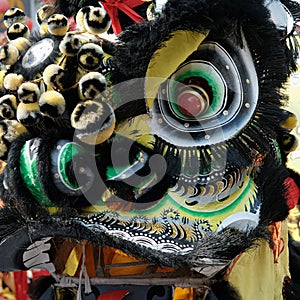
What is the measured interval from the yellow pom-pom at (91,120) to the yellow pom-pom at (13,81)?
0.42 feet

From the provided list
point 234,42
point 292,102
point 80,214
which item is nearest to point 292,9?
point 292,102

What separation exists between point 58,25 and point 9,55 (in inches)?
4.0

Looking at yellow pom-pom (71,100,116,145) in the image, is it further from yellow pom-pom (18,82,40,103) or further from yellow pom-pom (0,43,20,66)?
yellow pom-pom (0,43,20,66)

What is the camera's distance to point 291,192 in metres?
1.35

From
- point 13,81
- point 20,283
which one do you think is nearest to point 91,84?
point 13,81

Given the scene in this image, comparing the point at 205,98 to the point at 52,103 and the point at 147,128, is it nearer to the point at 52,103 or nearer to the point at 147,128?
the point at 147,128

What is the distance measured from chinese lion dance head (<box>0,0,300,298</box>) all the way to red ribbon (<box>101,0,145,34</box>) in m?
0.04

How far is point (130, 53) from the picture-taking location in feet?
3.56

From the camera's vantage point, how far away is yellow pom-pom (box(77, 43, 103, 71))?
1061 millimetres

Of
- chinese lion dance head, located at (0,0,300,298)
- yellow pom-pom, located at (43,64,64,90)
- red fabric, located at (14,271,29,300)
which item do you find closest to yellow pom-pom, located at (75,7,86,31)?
chinese lion dance head, located at (0,0,300,298)

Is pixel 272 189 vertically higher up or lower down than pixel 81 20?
lower down

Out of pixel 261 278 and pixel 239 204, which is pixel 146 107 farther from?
pixel 261 278

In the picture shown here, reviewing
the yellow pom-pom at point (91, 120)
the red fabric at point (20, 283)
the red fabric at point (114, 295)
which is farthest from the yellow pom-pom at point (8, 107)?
the red fabric at point (20, 283)

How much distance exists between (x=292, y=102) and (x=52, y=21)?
1.76 feet
